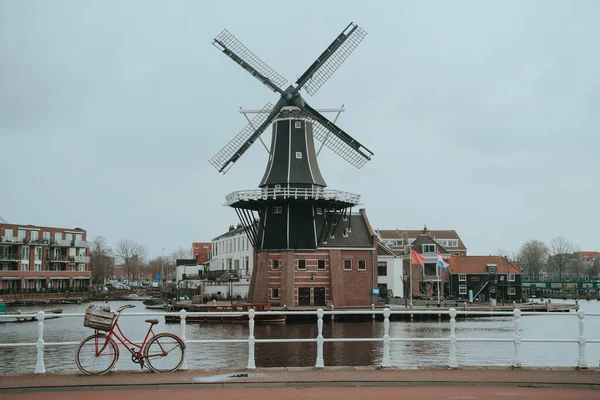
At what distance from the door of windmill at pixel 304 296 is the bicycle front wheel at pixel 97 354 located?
36689 millimetres

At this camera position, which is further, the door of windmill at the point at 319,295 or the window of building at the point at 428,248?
the window of building at the point at 428,248

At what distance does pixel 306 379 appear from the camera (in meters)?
9.97

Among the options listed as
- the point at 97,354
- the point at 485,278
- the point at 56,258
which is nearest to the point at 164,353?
the point at 97,354

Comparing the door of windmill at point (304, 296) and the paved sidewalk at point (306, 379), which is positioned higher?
the paved sidewalk at point (306, 379)

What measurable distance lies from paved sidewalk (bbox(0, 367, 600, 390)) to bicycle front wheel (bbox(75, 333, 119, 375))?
0.56ft

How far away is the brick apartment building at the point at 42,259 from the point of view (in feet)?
248

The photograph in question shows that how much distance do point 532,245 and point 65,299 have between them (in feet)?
319

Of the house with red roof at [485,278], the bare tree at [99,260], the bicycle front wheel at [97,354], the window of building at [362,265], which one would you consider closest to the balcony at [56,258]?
the bare tree at [99,260]

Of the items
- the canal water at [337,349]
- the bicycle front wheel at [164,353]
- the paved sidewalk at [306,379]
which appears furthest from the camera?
the canal water at [337,349]

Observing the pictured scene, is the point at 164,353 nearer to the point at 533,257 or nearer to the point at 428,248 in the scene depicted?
the point at 428,248

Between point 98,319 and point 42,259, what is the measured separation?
7586 centimetres

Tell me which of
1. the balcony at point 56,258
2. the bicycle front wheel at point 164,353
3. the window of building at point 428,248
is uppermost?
the window of building at point 428,248

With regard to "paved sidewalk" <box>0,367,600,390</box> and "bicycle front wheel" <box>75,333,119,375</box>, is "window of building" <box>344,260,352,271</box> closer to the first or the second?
"paved sidewalk" <box>0,367,600,390</box>

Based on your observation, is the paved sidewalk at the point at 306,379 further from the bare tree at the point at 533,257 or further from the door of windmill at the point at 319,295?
the bare tree at the point at 533,257
